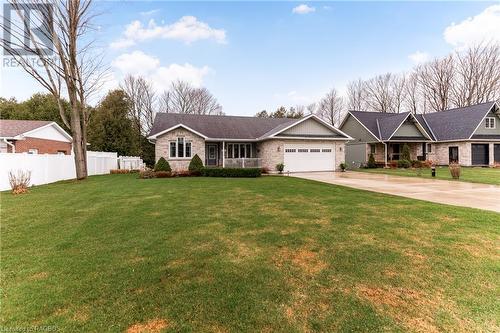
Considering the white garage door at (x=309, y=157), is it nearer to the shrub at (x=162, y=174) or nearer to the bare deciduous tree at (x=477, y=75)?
the shrub at (x=162, y=174)

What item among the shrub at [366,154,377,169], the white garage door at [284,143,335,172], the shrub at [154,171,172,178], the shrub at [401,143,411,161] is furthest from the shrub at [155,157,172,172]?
the shrub at [401,143,411,161]

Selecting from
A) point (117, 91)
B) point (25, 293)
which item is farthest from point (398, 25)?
point (117, 91)

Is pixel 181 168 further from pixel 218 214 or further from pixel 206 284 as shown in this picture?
pixel 206 284

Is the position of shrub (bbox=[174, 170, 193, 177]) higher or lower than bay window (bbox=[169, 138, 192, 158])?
lower

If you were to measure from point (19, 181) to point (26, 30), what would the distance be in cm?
930

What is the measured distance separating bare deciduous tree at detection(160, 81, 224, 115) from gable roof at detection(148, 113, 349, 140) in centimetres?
1755

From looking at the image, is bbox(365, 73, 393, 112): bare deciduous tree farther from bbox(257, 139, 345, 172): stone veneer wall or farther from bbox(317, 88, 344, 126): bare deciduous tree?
bbox(257, 139, 345, 172): stone veneer wall

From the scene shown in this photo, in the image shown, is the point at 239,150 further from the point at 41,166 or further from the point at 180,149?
the point at 41,166

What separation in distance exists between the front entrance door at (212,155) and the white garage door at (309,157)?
649cm

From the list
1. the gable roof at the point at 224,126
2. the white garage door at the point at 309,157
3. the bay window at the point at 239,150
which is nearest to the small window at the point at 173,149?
the gable roof at the point at 224,126

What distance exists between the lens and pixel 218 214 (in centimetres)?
707

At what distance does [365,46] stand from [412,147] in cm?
1375

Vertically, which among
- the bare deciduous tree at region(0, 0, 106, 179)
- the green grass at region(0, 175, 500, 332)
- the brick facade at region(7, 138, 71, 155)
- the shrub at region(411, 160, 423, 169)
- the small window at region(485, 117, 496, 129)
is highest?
the bare deciduous tree at region(0, 0, 106, 179)

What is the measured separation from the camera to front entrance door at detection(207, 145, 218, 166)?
924 inches
